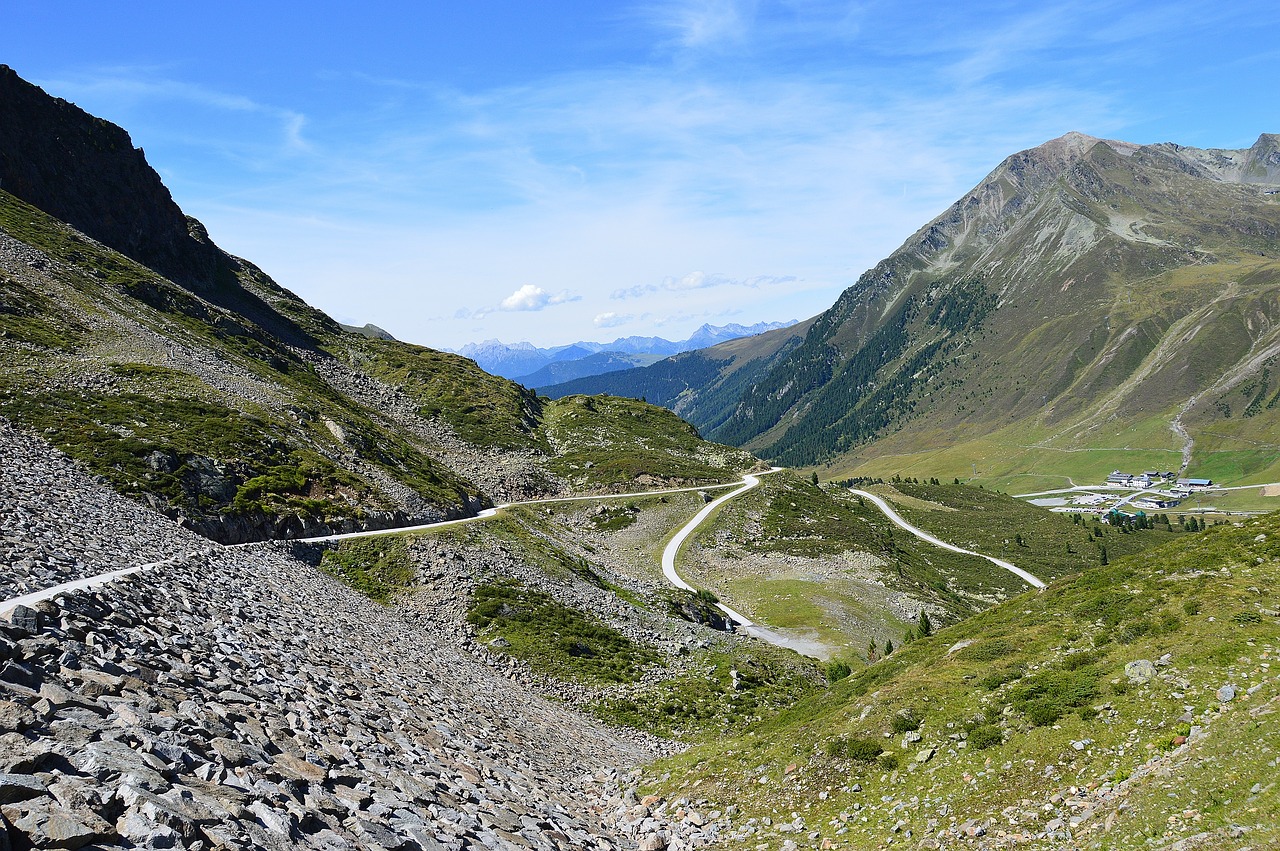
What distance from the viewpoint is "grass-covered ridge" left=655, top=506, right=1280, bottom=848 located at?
15.0 metres

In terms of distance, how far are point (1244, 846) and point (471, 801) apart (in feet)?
58.1

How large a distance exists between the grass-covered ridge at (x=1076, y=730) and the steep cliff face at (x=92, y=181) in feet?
489

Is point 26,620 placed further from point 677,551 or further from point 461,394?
point 461,394

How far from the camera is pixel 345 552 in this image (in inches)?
2125

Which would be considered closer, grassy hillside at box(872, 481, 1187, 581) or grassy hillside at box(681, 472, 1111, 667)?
grassy hillside at box(681, 472, 1111, 667)

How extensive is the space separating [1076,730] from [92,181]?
560ft

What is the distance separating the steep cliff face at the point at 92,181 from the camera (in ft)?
386

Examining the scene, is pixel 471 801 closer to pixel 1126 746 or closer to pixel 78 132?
pixel 1126 746

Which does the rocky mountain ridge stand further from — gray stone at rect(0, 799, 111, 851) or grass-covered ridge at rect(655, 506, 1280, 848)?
grass-covered ridge at rect(655, 506, 1280, 848)

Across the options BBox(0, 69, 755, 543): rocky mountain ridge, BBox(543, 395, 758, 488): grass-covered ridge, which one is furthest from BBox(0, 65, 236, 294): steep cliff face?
BBox(543, 395, 758, 488): grass-covered ridge

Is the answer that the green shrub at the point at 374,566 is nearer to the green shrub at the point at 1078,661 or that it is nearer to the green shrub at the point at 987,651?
the green shrub at the point at 987,651

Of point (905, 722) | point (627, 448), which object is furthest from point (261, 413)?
point (627, 448)

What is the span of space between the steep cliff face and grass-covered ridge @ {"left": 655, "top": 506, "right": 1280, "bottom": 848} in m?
149

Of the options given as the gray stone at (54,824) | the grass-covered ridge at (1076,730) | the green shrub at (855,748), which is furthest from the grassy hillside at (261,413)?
the green shrub at (855,748)
